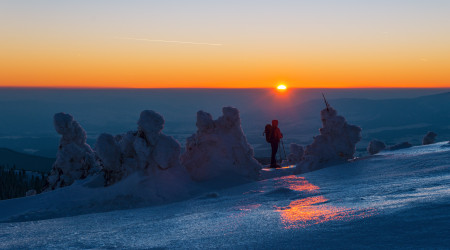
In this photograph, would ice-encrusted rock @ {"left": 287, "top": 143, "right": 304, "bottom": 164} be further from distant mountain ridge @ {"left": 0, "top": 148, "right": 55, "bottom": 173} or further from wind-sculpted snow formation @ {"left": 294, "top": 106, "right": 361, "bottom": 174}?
distant mountain ridge @ {"left": 0, "top": 148, "right": 55, "bottom": 173}

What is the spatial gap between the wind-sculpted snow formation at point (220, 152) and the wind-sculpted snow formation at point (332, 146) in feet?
7.51

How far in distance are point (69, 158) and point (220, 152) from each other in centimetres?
778

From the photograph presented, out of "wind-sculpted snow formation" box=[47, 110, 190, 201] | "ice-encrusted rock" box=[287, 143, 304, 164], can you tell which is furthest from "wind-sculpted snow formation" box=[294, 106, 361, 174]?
"ice-encrusted rock" box=[287, 143, 304, 164]

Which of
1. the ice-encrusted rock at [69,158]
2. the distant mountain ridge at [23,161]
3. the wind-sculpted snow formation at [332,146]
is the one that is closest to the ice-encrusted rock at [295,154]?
the wind-sculpted snow formation at [332,146]

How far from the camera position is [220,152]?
38.7 feet

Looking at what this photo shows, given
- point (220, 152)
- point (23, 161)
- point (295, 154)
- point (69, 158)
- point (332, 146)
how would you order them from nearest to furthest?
point (220, 152) < point (332, 146) < point (69, 158) < point (295, 154) < point (23, 161)

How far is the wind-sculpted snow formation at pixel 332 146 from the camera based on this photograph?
13.3m

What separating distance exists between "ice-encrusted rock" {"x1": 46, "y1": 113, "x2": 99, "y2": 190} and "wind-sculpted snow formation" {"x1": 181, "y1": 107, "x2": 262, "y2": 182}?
6.38m

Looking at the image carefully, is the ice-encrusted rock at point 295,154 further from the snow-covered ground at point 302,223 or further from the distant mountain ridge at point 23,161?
the distant mountain ridge at point 23,161

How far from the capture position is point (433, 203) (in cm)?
394

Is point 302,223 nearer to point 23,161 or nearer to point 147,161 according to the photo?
point 147,161

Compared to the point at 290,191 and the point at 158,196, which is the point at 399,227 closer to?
the point at 290,191

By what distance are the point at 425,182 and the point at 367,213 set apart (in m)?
2.37

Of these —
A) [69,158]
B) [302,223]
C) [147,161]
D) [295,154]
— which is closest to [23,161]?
[69,158]
